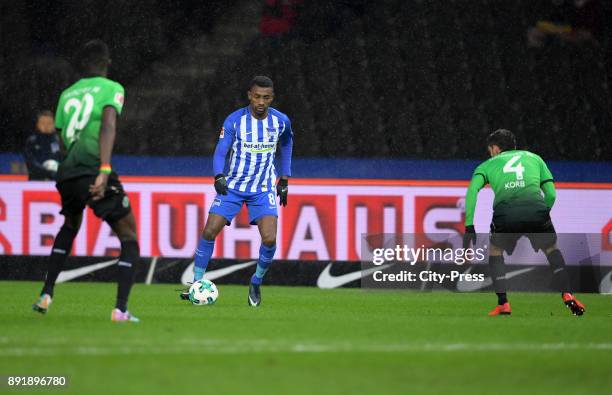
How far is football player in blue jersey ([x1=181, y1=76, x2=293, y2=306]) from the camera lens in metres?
10.4

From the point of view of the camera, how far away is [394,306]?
10.9 m

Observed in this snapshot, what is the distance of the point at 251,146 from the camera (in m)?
10.4

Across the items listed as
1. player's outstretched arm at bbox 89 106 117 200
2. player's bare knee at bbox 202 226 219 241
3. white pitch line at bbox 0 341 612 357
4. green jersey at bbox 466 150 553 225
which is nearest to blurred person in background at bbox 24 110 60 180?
player's bare knee at bbox 202 226 219 241

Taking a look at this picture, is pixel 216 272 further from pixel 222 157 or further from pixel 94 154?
pixel 94 154

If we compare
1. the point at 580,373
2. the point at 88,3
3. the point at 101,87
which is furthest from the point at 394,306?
the point at 88,3

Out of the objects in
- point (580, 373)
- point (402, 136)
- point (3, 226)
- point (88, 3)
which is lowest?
point (580, 373)

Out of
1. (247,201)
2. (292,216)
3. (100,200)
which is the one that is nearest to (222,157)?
(247,201)

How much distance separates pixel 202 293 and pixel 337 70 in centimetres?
627

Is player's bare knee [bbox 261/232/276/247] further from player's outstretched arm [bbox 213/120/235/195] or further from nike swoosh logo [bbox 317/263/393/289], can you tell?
nike swoosh logo [bbox 317/263/393/289]

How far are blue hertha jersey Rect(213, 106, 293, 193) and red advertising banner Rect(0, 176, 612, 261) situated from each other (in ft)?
10.4

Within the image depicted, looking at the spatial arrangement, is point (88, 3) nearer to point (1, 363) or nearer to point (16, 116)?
point (16, 116)

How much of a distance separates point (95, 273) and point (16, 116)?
98.6 inches

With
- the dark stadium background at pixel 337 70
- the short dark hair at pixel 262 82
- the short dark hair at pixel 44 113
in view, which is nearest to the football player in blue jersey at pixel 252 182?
the short dark hair at pixel 262 82

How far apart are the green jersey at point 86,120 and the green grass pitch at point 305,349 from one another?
40.4 inches
